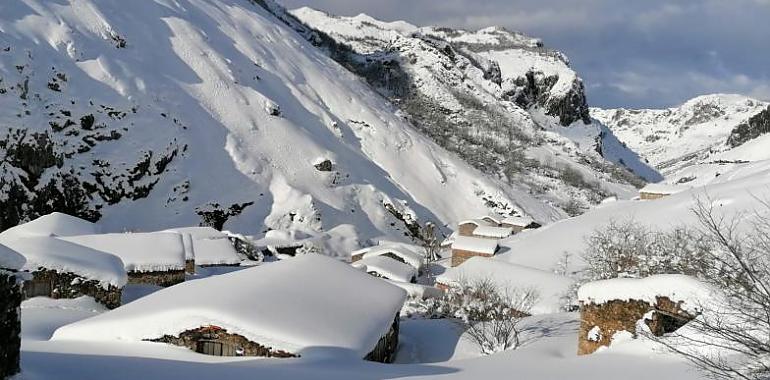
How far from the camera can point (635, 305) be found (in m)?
14.3

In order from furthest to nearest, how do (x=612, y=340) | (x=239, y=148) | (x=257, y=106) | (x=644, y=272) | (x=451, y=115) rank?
(x=451, y=115) → (x=257, y=106) → (x=239, y=148) → (x=644, y=272) → (x=612, y=340)

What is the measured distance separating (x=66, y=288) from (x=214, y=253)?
21010mm

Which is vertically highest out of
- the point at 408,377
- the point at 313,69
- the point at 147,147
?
the point at 313,69

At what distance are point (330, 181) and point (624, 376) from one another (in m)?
58.4

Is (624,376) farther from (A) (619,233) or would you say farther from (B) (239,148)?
(B) (239,148)

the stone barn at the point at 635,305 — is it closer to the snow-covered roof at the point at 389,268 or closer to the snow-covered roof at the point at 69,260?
the snow-covered roof at the point at 69,260

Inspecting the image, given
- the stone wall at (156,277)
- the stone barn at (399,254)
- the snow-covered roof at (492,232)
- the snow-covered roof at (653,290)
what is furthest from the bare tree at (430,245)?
the snow-covered roof at (653,290)

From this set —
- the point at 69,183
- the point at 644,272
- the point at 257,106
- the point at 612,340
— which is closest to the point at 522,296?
the point at 644,272

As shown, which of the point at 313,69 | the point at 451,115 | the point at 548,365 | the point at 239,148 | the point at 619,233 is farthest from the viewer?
the point at 451,115

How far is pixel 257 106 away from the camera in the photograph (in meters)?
73.4

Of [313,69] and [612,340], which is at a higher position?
[313,69]

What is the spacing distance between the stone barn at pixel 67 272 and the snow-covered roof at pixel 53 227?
23.3 feet

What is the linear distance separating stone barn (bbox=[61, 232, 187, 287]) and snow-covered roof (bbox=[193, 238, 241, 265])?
12.4 meters

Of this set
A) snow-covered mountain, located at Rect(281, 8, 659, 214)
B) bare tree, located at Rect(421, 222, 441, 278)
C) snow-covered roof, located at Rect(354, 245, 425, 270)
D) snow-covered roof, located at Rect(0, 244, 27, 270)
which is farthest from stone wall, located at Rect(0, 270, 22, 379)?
snow-covered mountain, located at Rect(281, 8, 659, 214)
